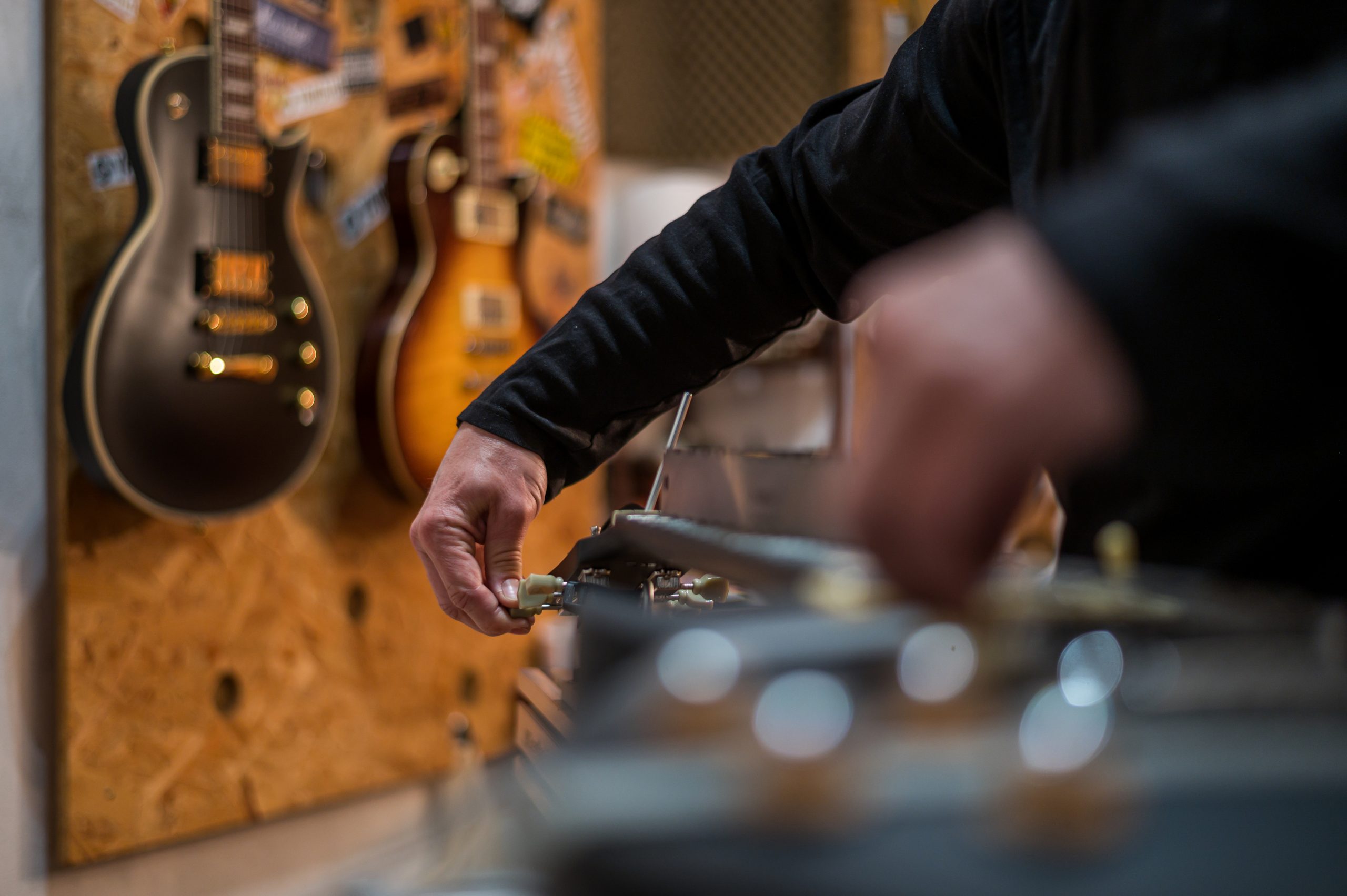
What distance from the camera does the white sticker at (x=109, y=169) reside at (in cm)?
166

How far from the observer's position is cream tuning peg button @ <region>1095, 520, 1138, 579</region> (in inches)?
18.3

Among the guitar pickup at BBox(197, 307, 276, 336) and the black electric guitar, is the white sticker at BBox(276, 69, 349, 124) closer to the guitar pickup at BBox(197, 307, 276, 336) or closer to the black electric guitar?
the black electric guitar

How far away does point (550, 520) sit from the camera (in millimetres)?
2500

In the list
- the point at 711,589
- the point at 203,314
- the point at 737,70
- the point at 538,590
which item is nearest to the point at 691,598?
the point at 711,589

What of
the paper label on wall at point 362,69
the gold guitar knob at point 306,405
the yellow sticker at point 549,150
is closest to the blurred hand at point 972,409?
the gold guitar knob at point 306,405

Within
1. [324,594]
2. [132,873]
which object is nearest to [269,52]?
[324,594]

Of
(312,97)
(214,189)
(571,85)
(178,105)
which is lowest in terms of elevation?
(214,189)

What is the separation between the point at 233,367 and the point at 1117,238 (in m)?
1.64

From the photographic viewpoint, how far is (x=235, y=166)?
66.0 inches

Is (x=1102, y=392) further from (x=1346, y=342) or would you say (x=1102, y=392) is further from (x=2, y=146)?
(x=2, y=146)

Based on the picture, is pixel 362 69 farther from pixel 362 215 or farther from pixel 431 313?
pixel 431 313

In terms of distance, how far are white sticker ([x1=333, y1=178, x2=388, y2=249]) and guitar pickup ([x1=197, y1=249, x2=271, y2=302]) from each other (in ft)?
1.18

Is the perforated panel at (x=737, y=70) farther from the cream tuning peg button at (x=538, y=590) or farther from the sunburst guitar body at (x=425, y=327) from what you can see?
the cream tuning peg button at (x=538, y=590)

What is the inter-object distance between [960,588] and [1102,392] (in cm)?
8
